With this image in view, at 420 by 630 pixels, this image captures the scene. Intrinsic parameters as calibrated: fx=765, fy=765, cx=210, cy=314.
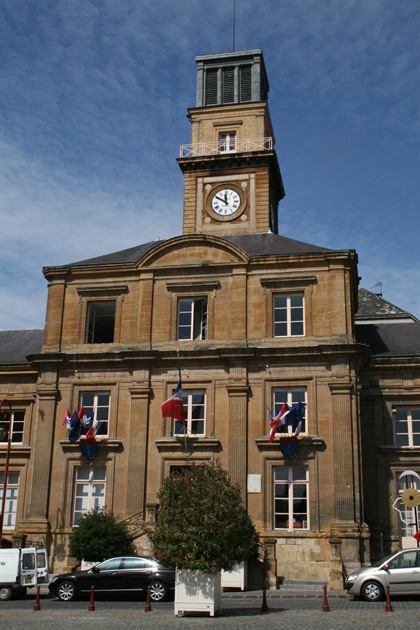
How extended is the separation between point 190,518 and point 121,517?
10.9m

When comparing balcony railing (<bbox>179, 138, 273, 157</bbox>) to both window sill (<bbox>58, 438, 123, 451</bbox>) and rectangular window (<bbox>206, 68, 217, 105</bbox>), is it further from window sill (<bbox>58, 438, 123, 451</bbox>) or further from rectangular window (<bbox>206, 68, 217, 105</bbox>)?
window sill (<bbox>58, 438, 123, 451</bbox>)

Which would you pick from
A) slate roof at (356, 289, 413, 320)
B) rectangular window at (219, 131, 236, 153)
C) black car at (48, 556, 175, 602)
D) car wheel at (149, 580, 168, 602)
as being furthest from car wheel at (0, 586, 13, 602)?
rectangular window at (219, 131, 236, 153)

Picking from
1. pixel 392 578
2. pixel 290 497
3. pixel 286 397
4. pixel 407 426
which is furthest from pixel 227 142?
pixel 392 578

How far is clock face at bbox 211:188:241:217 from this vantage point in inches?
1626

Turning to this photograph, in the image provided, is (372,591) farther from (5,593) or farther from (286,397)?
(5,593)

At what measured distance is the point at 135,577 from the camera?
2398 centimetres

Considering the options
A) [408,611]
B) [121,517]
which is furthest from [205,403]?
[408,611]

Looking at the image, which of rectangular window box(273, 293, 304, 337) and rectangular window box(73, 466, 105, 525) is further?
rectangular window box(273, 293, 304, 337)

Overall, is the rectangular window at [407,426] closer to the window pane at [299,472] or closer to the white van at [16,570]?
the window pane at [299,472]

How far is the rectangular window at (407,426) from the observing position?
111ft

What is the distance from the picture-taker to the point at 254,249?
3616 cm

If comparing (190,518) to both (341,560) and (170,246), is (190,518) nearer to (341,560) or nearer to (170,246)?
(341,560)

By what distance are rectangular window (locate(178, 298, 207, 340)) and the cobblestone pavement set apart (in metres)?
12.4

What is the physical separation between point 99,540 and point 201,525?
928 cm
